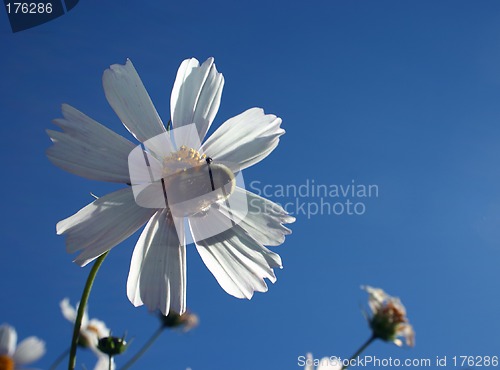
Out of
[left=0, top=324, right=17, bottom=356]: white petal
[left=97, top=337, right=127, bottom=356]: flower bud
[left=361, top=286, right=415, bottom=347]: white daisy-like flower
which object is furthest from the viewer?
[left=0, top=324, right=17, bottom=356]: white petal

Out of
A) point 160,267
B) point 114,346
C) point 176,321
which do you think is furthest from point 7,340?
point 160,267

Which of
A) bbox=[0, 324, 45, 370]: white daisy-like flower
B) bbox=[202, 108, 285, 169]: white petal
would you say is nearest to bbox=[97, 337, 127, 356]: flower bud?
bbox=[202, 108, 285, 169]: white petal

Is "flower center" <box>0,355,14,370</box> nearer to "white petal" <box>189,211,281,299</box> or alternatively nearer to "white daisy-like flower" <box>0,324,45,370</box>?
"white daisy-like flower" <box>0,324,45,370</box>

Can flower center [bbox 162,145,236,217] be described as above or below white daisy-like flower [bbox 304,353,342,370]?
above

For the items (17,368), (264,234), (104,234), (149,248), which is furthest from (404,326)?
(17,368)

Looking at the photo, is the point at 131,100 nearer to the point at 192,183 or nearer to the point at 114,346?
the point at 192,183

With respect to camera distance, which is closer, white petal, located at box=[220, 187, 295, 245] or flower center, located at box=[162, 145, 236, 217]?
flower center, located at box=[162, 145, 236, 217]

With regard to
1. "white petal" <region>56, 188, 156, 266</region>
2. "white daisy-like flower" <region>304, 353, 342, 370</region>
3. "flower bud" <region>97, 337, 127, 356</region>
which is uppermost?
"white petal" <region>56, 188, 156, 266</region>

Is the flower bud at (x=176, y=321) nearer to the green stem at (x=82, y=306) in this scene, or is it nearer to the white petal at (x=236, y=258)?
the white petal at (x=236, y=258)
